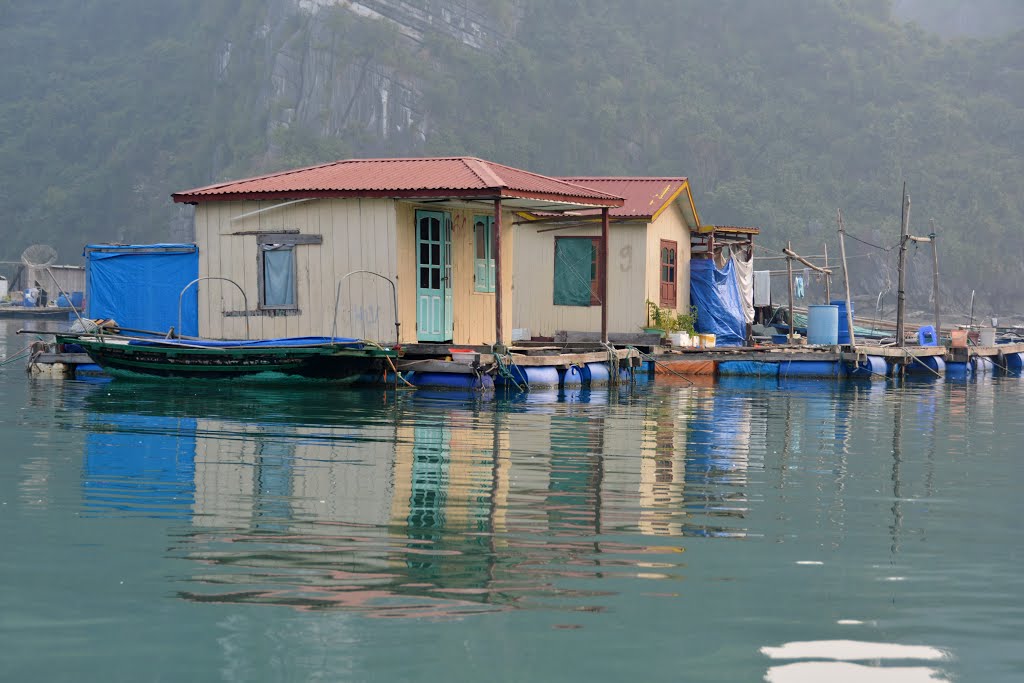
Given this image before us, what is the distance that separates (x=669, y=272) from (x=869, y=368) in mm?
5265

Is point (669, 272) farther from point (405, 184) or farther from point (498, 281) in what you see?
point (405, 184)

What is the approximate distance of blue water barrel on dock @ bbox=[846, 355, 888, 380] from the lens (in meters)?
26.8

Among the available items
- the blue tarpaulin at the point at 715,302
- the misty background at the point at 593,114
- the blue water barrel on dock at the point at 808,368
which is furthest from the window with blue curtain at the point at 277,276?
the misty background at the point at 593,114

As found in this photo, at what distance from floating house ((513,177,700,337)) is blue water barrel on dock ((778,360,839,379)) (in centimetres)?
343

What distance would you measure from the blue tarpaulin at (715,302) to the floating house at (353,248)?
7.92 m

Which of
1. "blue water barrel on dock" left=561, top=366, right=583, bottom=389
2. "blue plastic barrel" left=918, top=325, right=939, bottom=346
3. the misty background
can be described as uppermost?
the misty background

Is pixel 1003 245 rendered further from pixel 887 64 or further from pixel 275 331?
pixel 275 331

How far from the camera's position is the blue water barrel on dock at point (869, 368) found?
26.8 m

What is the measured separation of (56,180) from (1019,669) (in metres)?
106

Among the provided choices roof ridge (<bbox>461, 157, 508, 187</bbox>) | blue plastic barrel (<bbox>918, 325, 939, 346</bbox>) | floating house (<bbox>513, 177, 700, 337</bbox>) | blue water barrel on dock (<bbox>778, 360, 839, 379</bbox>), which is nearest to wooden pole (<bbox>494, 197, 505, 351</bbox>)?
roof ridge (<bbox>461, 157, 508, 187</bbox>)

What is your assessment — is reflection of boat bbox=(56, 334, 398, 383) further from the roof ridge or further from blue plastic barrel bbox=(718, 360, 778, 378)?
blue plastic barrel bbox=(718, 360, 778, 378)

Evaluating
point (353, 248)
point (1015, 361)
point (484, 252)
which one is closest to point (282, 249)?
point (353, 248)

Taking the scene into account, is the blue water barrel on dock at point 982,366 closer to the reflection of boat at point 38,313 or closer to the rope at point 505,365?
the rope at point 505,365

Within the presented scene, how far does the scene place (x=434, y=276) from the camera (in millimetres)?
22172
